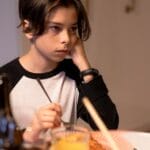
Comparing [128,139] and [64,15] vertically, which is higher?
[64,15]

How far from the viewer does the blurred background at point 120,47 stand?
2.54 m

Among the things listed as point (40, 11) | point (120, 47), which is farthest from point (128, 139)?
point (120, 47)

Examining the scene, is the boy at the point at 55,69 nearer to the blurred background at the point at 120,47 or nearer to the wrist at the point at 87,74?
the wrist at the point at 87,74

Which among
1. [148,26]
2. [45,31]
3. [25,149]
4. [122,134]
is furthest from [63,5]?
[148,26]

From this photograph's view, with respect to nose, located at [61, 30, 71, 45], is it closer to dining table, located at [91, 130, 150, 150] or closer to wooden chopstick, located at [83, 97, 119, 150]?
dining table, located at [91, 130, 150, 150]

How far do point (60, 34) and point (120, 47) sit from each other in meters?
1.47

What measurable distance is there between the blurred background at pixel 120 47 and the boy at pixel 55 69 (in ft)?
4.04

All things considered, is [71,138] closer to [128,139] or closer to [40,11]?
[128,139]

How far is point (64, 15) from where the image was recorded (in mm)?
1197

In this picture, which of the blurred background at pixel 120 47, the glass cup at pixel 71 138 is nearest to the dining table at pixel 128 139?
the glass cup at pixel 71 138

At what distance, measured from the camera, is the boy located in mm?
1209

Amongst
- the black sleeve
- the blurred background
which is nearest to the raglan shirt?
the black sleeve

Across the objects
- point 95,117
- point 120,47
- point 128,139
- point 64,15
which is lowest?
point 120,47

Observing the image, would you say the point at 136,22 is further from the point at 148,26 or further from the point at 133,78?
the point at 133,78
